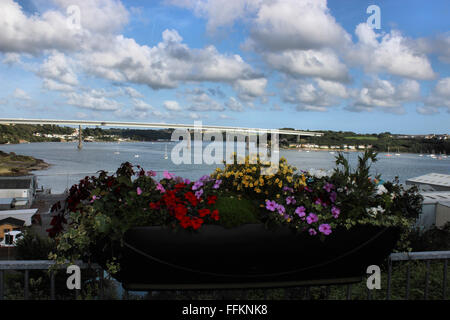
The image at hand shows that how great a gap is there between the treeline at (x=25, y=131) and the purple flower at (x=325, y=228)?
110 metres

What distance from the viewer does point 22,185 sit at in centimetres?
4469

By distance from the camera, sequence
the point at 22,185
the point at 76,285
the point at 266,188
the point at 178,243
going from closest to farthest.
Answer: the point at 178,243 → the point at 76,285 → the point at 266,188 → the point at 22,185

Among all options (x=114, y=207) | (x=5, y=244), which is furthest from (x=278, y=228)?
(x=5, y=244)

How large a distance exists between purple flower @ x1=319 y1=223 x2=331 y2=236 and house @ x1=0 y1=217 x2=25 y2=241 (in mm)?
26787

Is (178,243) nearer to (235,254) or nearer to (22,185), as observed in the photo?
(235,254)

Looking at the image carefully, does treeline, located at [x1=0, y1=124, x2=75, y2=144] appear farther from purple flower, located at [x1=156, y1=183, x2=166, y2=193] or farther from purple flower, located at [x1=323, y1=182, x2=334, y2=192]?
purple flower, located at [x1=323, y1=182, x2=334, y2=192]

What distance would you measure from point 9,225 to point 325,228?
28091 mm

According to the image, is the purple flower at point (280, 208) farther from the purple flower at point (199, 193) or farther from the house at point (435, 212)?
the house at point (435, 212)

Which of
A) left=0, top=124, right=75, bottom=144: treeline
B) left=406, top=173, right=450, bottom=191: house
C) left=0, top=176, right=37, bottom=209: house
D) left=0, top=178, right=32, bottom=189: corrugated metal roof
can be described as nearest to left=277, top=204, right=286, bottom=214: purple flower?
left=406, top=173, right=450, bottom=191: house

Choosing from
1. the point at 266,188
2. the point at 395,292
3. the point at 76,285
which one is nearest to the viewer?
the point at 76,285

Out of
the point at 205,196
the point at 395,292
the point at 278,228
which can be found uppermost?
the point at 205,196

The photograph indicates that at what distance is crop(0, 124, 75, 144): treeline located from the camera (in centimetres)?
10097

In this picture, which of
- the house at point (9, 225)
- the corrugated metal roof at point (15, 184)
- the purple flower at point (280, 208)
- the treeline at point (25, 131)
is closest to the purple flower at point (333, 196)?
the purple flower at point (280, 208)
